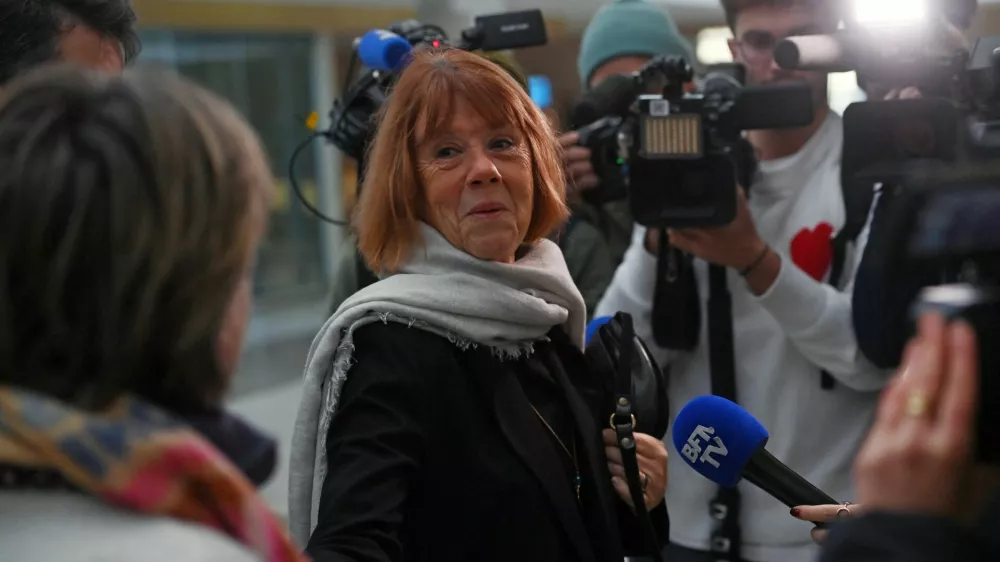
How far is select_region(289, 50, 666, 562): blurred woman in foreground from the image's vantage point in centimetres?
115

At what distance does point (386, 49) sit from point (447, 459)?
72cm

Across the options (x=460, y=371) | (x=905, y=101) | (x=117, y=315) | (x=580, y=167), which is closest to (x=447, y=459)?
(x=460, y=371)

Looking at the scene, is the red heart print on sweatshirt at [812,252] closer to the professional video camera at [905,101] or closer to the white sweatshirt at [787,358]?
the white sweatshirt at [787,358]

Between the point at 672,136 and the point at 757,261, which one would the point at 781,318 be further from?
the point at 672,136

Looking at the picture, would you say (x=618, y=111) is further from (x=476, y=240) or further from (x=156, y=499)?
(x=156, y=499)

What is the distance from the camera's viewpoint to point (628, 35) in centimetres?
230

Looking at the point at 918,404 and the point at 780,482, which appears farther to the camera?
the point at 780,482

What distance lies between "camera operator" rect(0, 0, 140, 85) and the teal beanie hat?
43.4 inches

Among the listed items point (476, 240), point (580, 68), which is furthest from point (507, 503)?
point (580, 68)

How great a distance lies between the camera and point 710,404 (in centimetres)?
125

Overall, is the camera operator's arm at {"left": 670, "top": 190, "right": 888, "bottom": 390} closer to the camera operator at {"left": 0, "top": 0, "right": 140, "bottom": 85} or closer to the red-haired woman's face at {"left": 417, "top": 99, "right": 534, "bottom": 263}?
the red-haired woman's face at {"left": 417, "top": 99, "right": 534, "bottom": 263}

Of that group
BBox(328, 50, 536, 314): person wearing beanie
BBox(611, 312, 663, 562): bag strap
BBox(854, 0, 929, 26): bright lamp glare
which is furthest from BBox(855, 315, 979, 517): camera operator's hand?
BBox(328, 50, 536, 314): person wearing beanie

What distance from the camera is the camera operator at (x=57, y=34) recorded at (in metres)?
1.45

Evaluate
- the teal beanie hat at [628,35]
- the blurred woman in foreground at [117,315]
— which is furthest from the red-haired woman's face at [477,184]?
the teal beanie hat at [628,35]
